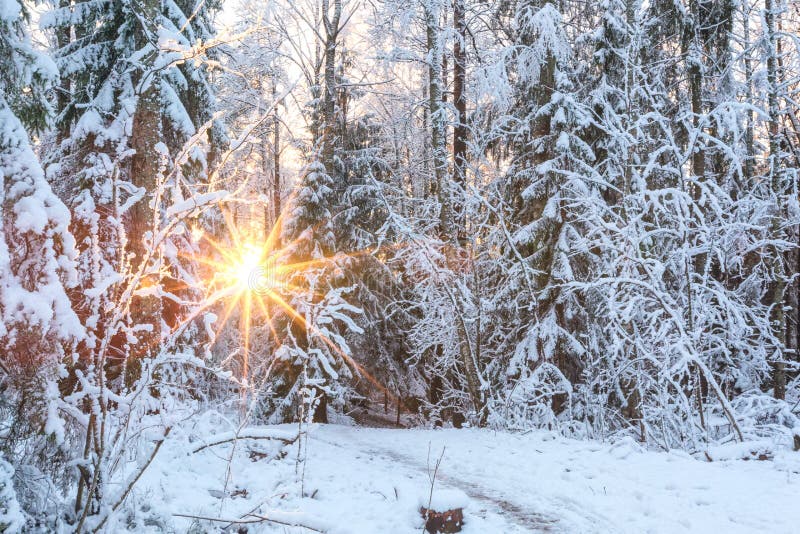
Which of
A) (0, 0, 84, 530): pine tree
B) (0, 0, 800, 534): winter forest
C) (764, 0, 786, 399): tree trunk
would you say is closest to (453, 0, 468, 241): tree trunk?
(0, 0, 800, 534): winter forest

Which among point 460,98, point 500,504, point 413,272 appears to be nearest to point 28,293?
point 500,504

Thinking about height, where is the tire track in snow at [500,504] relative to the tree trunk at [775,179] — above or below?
below

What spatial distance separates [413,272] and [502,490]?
23.6 feet

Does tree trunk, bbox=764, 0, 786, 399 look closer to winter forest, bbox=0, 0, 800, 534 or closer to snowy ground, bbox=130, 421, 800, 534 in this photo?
winter forest, bbox=0, 0, 800, 534

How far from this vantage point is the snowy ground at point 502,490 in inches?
195

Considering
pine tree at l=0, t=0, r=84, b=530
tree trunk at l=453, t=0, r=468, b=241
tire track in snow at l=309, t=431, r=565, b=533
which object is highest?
tree trunk at l=453, t=0, r=468, b=241

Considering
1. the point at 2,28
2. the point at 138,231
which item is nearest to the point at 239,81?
the point at 138,231

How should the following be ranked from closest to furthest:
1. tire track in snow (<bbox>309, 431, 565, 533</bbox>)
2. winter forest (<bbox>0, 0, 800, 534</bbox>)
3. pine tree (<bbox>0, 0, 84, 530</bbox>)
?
pine tree (<bbox>0, 0, 84, 530</bbox>) → winter forest (<bbox>0, 0, 800, 534</bbox>) → tire track in snow (<bbox>309, 431, 565, 533</bbox>)

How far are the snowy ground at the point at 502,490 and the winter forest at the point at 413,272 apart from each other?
5 centimetres

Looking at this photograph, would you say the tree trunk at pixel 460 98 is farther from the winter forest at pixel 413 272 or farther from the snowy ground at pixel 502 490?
the snowy ground at pixel 502 490

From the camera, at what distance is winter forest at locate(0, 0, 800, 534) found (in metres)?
4.08

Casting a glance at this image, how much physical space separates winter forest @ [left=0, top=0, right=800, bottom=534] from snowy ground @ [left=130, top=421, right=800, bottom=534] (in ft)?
0.16

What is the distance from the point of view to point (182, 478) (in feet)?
22.6

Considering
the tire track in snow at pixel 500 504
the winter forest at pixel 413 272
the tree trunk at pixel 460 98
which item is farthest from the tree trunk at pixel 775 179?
the tire track in snow at pixel 500 504
